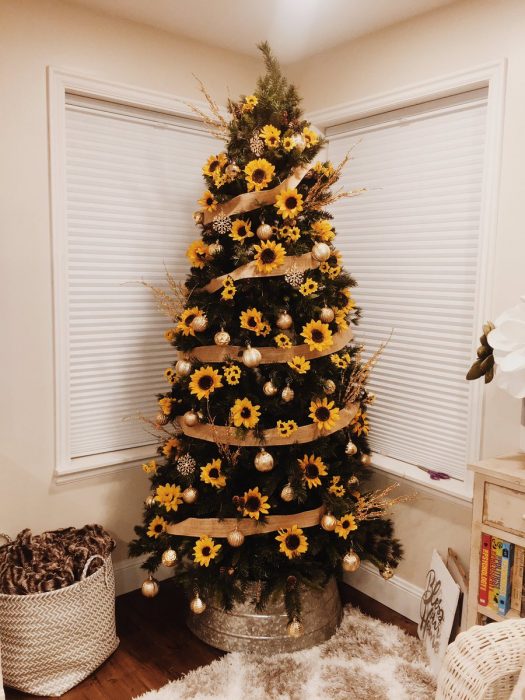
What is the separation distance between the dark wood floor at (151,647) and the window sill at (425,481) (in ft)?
2.02

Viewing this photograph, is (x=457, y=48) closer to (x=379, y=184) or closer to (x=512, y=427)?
(x=379, y=184)

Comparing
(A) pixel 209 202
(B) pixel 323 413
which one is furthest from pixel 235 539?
(A) pixel 209 202

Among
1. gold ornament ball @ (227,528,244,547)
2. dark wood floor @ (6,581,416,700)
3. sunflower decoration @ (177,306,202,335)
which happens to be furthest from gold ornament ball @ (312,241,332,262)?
dark wood floor @ (6,581,416,700)

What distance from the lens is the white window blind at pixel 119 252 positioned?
2.55 m

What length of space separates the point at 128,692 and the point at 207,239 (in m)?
1.70

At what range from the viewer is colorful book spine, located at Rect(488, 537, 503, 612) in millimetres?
1985

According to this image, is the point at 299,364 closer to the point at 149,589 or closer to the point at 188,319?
the point at 188,319

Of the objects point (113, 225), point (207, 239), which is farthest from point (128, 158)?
point (207, 239)

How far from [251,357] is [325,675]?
121cm

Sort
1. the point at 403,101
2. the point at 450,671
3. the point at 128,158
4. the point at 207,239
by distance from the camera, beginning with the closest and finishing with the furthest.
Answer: the point at 450,671 < the point at 207,239 < the point at 403,101 < the point at 128,158

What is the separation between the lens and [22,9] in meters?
2.28

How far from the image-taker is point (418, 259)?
260 cm

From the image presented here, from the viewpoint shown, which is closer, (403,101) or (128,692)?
(128,692)

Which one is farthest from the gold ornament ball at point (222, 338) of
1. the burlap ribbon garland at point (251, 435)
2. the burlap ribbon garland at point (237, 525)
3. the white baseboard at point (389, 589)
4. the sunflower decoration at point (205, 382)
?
the white baseboard at point (389, 589)
